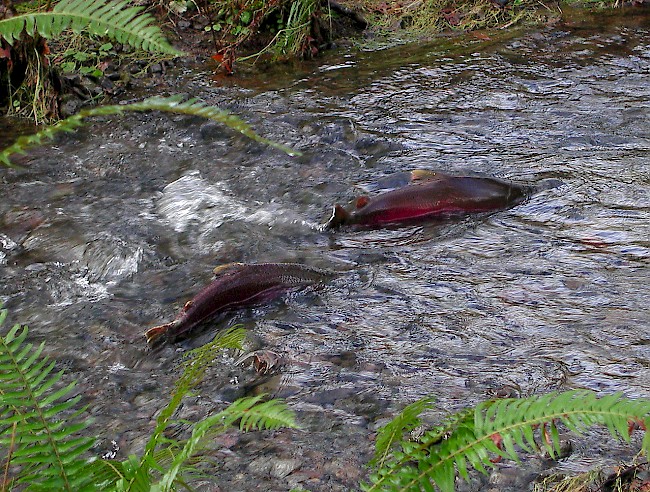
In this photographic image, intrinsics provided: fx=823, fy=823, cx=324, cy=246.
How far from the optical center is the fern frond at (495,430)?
1.90 m

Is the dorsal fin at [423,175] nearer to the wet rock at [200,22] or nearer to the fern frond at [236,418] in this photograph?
the fern frond at [236,418]

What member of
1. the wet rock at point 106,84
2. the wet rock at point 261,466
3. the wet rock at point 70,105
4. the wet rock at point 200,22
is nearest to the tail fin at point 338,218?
the wet rock at point 261,466

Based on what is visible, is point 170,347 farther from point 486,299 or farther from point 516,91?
point 516,91

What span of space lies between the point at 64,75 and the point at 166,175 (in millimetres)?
2852

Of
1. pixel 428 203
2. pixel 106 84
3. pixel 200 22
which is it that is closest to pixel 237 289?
pixel 428 203

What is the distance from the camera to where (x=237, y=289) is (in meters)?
4.33

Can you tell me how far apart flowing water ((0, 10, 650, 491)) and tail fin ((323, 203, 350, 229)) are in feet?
0.36

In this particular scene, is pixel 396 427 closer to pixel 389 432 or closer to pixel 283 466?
pixel 389 432

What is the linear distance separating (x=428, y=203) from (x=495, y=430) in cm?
345

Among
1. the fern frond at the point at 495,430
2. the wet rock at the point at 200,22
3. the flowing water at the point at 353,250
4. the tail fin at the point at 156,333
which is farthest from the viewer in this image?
the wet rock at the point at 200,22

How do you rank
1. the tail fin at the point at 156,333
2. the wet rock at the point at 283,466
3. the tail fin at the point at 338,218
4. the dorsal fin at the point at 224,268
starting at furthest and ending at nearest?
the tail fin at the point at 338,218, the dorsal fin at the point at 224,268, the tail fin at the point at 156,333, the wet rock at the point at 283,466

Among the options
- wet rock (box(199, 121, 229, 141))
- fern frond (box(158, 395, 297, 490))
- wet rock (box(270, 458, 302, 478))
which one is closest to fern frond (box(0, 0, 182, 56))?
fern frond (box(158, 395, 297, 490))

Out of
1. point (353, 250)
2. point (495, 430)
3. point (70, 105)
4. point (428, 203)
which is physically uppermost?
point (495, 430)

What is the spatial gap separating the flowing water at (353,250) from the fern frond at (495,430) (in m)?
0.77
